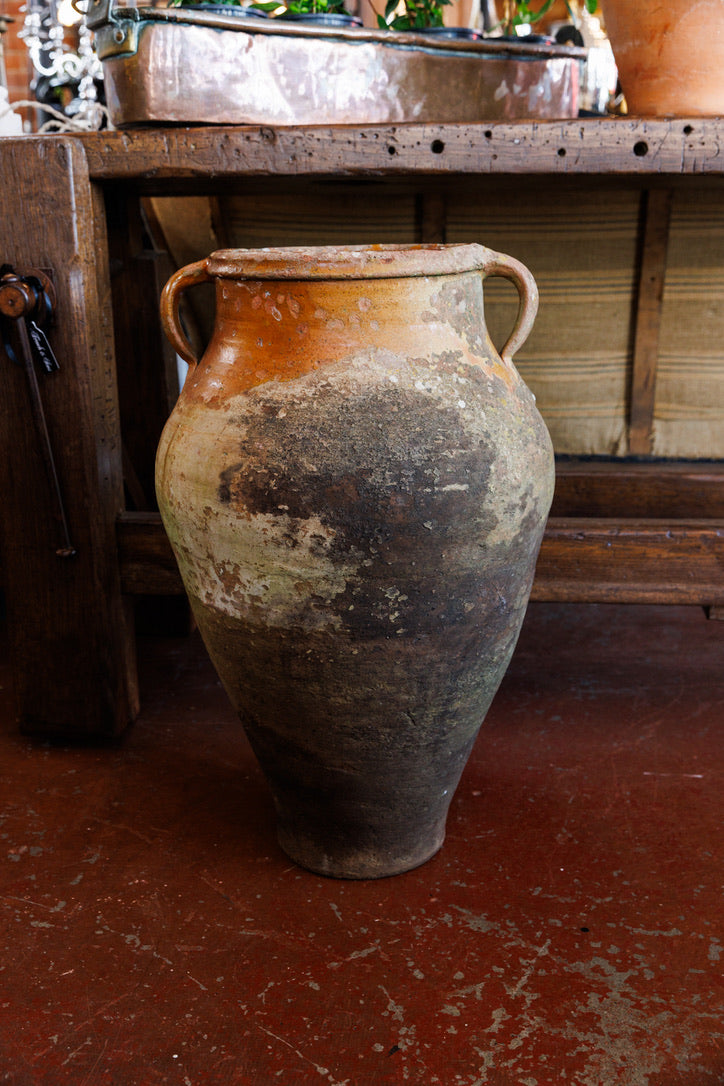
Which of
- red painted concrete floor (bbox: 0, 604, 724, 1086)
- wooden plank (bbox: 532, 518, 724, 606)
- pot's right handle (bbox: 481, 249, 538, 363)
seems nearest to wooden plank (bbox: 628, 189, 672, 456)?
wooden plank (bbox: 532, 518, 724, 606)

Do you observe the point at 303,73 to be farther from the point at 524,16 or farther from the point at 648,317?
the point at 648,317

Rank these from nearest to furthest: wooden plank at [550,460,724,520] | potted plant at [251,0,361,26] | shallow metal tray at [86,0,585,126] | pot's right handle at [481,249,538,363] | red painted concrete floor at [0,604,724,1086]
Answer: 1. red painted concrete floor at [0,604,724,1086]
2. pot's right handle at [481,249,538,363]
3. shallow metal tray at [86,0,585,126]
4. potted plant at [251,0,361,26]
5. wooden plank at [550,460,724,520]

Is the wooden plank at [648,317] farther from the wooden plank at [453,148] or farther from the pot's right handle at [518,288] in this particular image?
the pot's right handle at [518,288]

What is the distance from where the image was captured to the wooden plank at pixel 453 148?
1.65 meters

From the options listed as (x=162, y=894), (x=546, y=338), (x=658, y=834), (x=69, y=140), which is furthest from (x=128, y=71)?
(x=658, y=834)

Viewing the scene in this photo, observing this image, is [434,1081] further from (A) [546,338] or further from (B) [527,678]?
(A) [546,338]

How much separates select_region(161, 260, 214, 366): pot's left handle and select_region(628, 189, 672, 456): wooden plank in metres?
1.35

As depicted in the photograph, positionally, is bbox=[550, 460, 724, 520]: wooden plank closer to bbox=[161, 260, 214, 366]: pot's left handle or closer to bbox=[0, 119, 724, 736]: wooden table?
bbox=[0, 119, 724, 736]: wooden table

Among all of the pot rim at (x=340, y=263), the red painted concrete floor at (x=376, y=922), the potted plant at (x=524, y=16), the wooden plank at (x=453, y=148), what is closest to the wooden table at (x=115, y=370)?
the wooden plank at (x=453, y=148)

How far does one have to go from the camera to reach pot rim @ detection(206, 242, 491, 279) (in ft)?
4.28

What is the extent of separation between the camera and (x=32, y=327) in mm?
1776

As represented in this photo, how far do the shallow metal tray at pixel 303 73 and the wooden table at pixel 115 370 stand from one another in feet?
0.36

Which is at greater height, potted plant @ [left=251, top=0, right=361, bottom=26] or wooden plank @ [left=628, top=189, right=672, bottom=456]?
potted plant @ [left=251, top=0, right=361, bottom=26]

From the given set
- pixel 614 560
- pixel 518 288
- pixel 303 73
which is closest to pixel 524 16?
pixel 303 73
